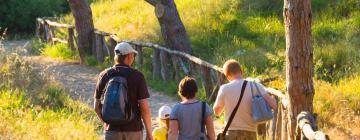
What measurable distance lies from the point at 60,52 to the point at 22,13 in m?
8.61

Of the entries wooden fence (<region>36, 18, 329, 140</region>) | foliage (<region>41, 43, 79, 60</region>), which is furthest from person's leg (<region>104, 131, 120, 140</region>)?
foliage (<region>41, 43, 79, 60</region>)

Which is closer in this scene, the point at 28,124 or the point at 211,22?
the point at 28,124

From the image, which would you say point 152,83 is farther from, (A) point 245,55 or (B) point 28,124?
(B) point 28,124

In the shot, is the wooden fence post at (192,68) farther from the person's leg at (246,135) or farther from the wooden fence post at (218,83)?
the person's leg at (246,135)

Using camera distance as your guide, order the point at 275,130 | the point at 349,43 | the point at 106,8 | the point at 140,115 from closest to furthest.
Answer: the point at 140,115 < the point at 275,130 < the point at 349,43 < the point at 106,8

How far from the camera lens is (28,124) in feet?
28.6

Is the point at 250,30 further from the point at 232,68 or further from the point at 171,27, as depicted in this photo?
the point at 232,68

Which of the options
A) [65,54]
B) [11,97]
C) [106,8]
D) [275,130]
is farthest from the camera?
[106,8]

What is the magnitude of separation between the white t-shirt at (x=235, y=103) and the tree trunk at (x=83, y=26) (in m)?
12.7

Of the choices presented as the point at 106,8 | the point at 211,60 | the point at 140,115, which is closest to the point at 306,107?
the point at 140,115

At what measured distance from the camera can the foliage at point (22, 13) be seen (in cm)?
2764

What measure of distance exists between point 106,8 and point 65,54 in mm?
5133

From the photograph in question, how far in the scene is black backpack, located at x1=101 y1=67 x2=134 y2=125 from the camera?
605 centimetres

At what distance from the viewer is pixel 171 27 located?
15375 mm
